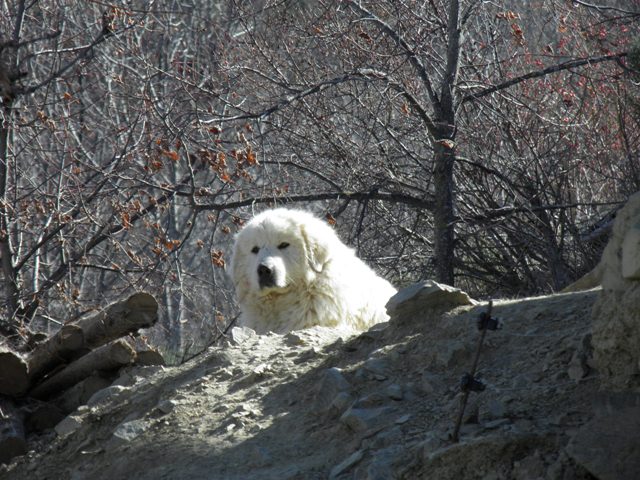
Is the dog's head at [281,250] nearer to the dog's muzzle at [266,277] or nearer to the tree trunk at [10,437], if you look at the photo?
the dog's muzzle at [266,277]

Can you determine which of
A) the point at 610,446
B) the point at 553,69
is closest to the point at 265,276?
the point at 553,69

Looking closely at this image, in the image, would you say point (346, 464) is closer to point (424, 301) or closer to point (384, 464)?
point (384, 464)

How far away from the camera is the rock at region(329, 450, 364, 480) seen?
454cm

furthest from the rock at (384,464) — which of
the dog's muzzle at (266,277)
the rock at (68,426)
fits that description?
the dog's muzzle at (266,277)

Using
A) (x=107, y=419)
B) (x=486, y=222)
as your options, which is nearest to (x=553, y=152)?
(x=486, y=222)

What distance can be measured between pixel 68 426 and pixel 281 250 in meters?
2.99

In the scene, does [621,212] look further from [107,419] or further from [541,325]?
[107,419]

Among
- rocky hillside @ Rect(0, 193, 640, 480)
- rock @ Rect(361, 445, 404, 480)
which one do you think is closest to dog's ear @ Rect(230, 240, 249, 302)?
rocky hillside @ Rect(0, 193, 640, 480)

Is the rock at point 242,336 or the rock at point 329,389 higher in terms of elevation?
the rock at point 242,336

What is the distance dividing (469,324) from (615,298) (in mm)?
1336

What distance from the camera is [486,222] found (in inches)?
412

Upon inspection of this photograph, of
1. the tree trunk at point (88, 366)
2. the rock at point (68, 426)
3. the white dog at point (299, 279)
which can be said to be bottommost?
the rock at point (68, 426)

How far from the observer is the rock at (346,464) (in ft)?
14.9

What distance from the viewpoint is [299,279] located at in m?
8.89
